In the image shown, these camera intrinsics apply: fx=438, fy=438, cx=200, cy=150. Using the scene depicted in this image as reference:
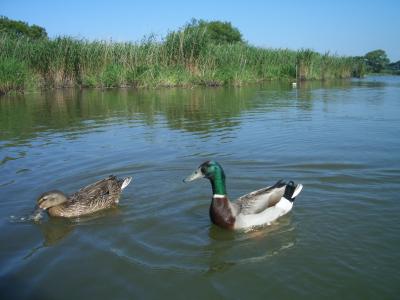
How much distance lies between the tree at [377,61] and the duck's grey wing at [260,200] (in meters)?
73.6

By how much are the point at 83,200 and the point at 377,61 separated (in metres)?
80.0

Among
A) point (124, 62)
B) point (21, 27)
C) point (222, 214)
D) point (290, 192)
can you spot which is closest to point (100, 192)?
point (222, 214)

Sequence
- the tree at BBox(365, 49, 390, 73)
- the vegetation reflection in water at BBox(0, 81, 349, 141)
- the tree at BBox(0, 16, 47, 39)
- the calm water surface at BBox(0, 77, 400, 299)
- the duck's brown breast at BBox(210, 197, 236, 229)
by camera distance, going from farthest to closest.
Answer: the tree at BBox(365, 49, 390, 73)
the tree at BBox(0, 16, 47, 39)
the vegetation reflection in water at BBox(0, 81, 349, 141)
the duck's brown breast at BBox(210, 197, 236, 229)
the calm water surface at BBox(0, 77, 400, 299)

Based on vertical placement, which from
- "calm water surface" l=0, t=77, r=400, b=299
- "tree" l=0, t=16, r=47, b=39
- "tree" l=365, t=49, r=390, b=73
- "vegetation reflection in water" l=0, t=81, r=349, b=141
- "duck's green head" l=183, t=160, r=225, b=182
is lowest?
"calm water surface" l=0, t=77, r=400, b=299

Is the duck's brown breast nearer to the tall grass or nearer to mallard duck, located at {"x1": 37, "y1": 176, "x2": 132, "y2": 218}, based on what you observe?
mallard duck, located at {"x1": 37, "y1": 176, "x2": 132, "y2": 218}

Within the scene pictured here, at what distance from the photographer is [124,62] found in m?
29.2

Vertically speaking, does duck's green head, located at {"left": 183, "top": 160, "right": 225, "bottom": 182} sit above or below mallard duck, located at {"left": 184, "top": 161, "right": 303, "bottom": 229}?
above

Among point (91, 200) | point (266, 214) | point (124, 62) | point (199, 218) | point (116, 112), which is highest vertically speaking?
point (124, 62)

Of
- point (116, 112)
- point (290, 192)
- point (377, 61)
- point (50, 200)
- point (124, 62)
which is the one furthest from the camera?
point (377, 61)

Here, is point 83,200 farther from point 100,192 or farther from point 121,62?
point 121,62

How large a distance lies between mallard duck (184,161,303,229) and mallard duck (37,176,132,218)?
1.45m

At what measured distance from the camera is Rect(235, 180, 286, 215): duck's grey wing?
575cm

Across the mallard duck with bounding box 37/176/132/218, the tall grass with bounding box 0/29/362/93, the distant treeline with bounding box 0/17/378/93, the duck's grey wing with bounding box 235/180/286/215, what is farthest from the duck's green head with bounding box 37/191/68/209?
the tall grass with bounding box 0/29/362/93

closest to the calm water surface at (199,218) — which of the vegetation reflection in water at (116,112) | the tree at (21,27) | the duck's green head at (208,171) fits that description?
the vegetation reflection in water at (116,112)
